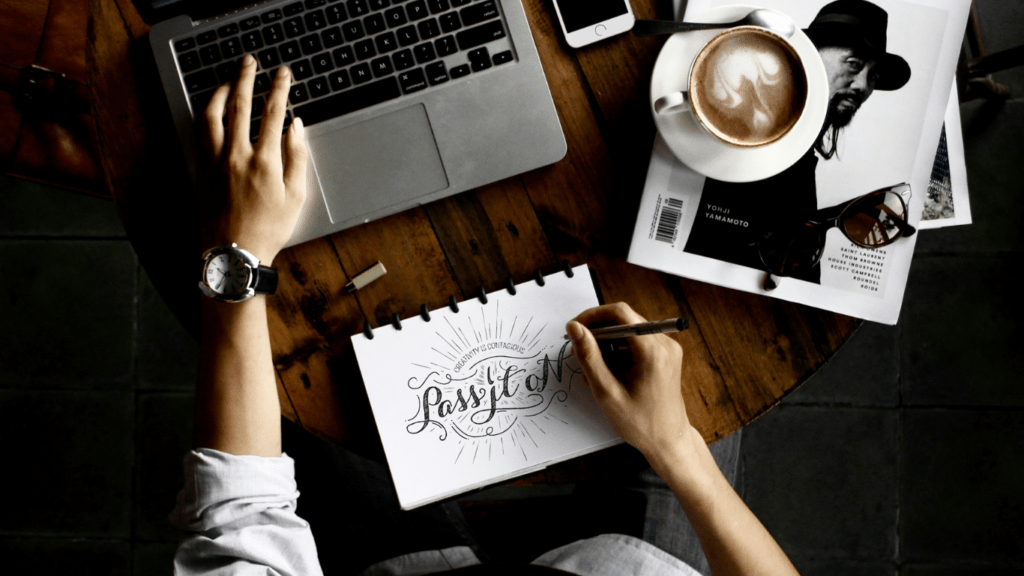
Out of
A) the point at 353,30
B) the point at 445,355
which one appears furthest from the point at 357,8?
the point at 445,355

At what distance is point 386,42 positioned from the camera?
0.79 metres

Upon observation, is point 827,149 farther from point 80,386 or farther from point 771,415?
point 80,386

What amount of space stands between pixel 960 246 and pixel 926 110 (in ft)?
3.07

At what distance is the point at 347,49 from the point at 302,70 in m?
0.07

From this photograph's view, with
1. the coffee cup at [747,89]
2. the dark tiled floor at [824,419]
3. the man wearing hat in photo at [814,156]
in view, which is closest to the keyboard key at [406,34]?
the coffee cup at [747,89]

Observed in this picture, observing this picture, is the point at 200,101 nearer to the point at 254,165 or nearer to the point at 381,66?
the point at 254,165

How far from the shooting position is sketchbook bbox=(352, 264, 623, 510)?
2.57 ft

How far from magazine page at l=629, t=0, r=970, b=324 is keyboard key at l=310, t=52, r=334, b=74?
44 cm

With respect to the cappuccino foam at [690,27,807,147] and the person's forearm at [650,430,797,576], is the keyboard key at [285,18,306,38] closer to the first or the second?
the cappuccino foam at [690,27,807,147]

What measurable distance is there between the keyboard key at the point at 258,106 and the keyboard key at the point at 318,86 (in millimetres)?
64

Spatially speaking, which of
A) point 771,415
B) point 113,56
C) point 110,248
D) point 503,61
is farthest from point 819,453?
point 110,248

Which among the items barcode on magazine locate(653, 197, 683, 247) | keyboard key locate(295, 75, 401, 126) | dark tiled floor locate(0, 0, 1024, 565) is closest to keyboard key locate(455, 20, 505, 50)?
keyboard key locate(295, 75, 401, 126)

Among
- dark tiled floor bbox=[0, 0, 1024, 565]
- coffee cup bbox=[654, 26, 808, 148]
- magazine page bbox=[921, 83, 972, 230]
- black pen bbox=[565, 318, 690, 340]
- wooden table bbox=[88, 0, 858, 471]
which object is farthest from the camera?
dark tiled floor bbox=[0, 0, 1024, 565]

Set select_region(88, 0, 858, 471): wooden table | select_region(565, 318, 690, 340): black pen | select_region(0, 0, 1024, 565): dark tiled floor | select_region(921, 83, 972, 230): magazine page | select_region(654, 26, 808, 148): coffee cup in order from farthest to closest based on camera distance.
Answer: select_region(0, 0, 1024, 565): dark tiled floor, select_region(921, 83, 972, 230): magazine page, select_region(88, 0, 858, 471): wooden table, select_region(654, 26, 808, 148): coffee cup, select_region(565, 318, 690, 340): black pen
